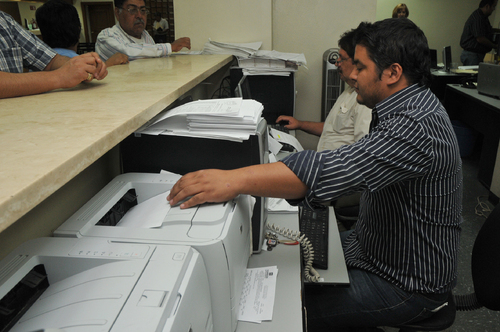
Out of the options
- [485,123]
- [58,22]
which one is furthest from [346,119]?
[485,123]

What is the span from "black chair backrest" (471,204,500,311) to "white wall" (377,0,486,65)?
7465 mm

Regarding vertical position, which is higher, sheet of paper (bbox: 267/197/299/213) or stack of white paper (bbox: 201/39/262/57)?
stack of white paper (bbox: 201/39/262/57)

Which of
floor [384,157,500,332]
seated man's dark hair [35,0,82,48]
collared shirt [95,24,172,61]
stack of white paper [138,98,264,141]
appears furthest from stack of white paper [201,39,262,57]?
floor [384,157,500,332]

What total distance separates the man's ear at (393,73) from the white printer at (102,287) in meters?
0.82

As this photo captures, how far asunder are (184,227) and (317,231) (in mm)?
720

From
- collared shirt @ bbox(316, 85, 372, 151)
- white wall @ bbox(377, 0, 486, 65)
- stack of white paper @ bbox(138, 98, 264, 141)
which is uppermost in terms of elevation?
white wall @ bbox(377, 0, 486, 65)

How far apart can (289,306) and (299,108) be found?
2232mm

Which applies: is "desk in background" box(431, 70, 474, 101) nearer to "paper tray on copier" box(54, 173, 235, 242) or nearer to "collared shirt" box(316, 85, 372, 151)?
"collared shirt" box(316, 85, 372, 151)

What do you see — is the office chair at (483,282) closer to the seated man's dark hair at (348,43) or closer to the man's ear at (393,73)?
the man's ear at (393,73)

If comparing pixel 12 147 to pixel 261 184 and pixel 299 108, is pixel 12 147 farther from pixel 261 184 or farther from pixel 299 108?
pixel 299 108

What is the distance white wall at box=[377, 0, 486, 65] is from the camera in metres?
7.35

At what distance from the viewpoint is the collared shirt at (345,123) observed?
195 centimetres

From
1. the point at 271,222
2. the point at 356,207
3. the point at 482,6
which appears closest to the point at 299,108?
the point at 356,207

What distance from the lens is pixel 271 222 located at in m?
1.33
